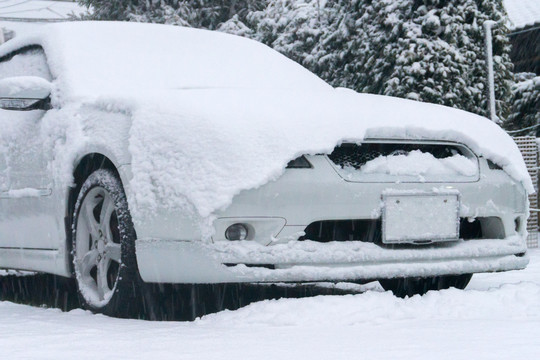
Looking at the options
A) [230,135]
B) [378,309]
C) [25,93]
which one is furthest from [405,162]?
[25,93]

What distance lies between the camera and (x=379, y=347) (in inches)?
130

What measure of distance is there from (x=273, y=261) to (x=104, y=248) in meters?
0.88

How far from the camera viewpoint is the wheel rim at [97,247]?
4.38m

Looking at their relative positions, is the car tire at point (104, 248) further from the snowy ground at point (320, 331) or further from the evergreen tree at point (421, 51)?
the evergreen tree at point (421, 51)

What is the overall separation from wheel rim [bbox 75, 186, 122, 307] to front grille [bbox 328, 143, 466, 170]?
1.02m

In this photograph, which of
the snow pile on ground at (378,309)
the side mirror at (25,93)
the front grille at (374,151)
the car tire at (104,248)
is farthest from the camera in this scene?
the side mirror at (25,93)

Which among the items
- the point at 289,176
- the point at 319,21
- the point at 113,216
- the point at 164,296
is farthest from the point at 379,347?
the point at 319,21

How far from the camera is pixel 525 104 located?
17.3 meters

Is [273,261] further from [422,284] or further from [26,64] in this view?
[26,64]

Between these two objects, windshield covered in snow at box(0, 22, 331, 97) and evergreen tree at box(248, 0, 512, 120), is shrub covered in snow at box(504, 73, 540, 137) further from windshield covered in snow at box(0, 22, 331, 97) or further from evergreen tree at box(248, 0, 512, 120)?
windshield covered in snow at box(0, 22, 331, 97)

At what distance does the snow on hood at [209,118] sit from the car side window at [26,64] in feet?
0.25

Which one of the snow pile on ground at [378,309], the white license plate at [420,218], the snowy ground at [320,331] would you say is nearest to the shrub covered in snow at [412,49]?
the white license plate at [420,218]

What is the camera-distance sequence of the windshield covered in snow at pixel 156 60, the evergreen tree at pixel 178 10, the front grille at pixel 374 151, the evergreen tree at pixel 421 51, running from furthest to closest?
1. the evergreen tree at pixel 178 10
2. the evergreen tree at pixel 421 51
3. the windshield covered in snow at pixel 156 60
4. the front grille at pixel 374 151

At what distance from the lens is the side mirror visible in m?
4.79
